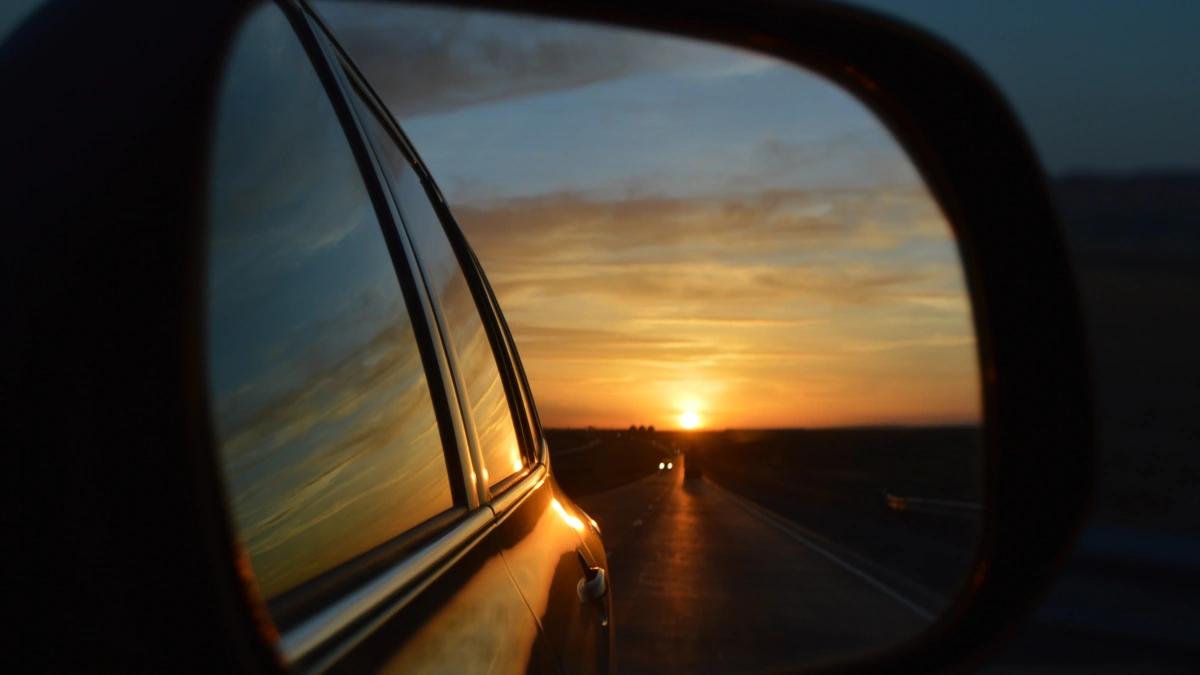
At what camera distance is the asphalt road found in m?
4.46

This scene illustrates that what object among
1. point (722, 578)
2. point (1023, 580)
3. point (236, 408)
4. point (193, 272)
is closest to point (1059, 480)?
point (1023, 580)

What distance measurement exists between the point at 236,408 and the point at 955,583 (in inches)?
72.7

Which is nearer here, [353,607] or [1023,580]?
[353,607]

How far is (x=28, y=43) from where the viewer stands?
1348 mm

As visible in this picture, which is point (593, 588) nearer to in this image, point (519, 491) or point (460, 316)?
point (519, 491)

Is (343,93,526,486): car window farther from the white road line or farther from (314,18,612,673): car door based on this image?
the white road line

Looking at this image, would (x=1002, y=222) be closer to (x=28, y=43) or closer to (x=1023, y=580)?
(x=1023, y=580)

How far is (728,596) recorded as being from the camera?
10898mm

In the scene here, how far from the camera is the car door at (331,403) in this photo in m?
1.51

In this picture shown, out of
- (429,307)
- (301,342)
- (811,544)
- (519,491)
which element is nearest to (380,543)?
(301,342)

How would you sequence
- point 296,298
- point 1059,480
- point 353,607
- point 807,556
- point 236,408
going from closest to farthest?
point 236,408, point 353,607, point 296,298, point 1059,480, point 807,556

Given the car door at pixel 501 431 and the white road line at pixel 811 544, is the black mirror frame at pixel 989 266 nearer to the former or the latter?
the car door at pixel 501 431

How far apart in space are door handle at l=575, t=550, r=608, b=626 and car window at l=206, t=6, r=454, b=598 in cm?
63

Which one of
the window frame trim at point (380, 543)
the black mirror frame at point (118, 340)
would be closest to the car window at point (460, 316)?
the window frame trim at point (380, 543)
